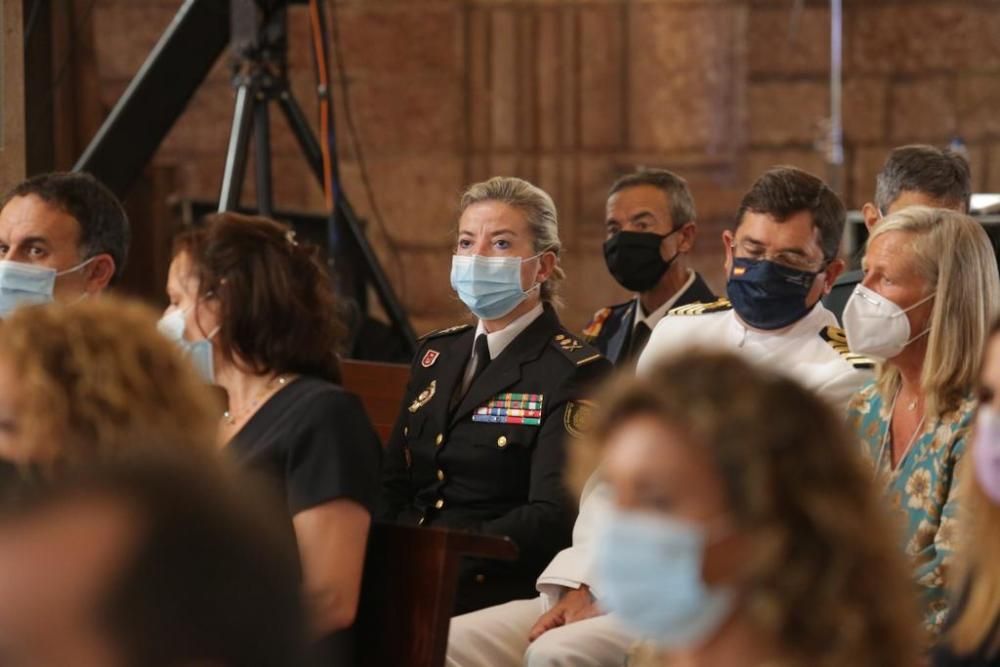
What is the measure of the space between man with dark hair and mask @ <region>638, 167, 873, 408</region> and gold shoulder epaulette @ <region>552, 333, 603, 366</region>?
0.12m

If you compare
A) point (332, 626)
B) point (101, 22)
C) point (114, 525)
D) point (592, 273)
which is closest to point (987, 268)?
point (332, 626)

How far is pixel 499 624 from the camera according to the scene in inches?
134

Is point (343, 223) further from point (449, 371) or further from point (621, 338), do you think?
point (449, 371)

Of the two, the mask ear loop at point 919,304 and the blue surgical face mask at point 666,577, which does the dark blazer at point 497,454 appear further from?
the blue surgical face mask at point 666,577

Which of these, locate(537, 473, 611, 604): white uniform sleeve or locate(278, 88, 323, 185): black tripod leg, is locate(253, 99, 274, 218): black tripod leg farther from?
locate(537, 473, 611, 604): white uniform sleeve

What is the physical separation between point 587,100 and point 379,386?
11.3 ft

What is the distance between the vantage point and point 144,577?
38.5 inches

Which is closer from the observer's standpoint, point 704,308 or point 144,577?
point 144,577

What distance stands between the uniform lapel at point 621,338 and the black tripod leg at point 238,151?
4.29ft

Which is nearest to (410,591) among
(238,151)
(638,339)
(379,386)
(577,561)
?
(577,561)

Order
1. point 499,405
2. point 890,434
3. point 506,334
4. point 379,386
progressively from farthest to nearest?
point 379,386, point 506,334, point 499,405, point 890,434

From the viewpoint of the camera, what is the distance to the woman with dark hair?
2678mm

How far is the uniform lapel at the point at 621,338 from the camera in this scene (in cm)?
473

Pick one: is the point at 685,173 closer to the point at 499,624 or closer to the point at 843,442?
the point at 499,624
